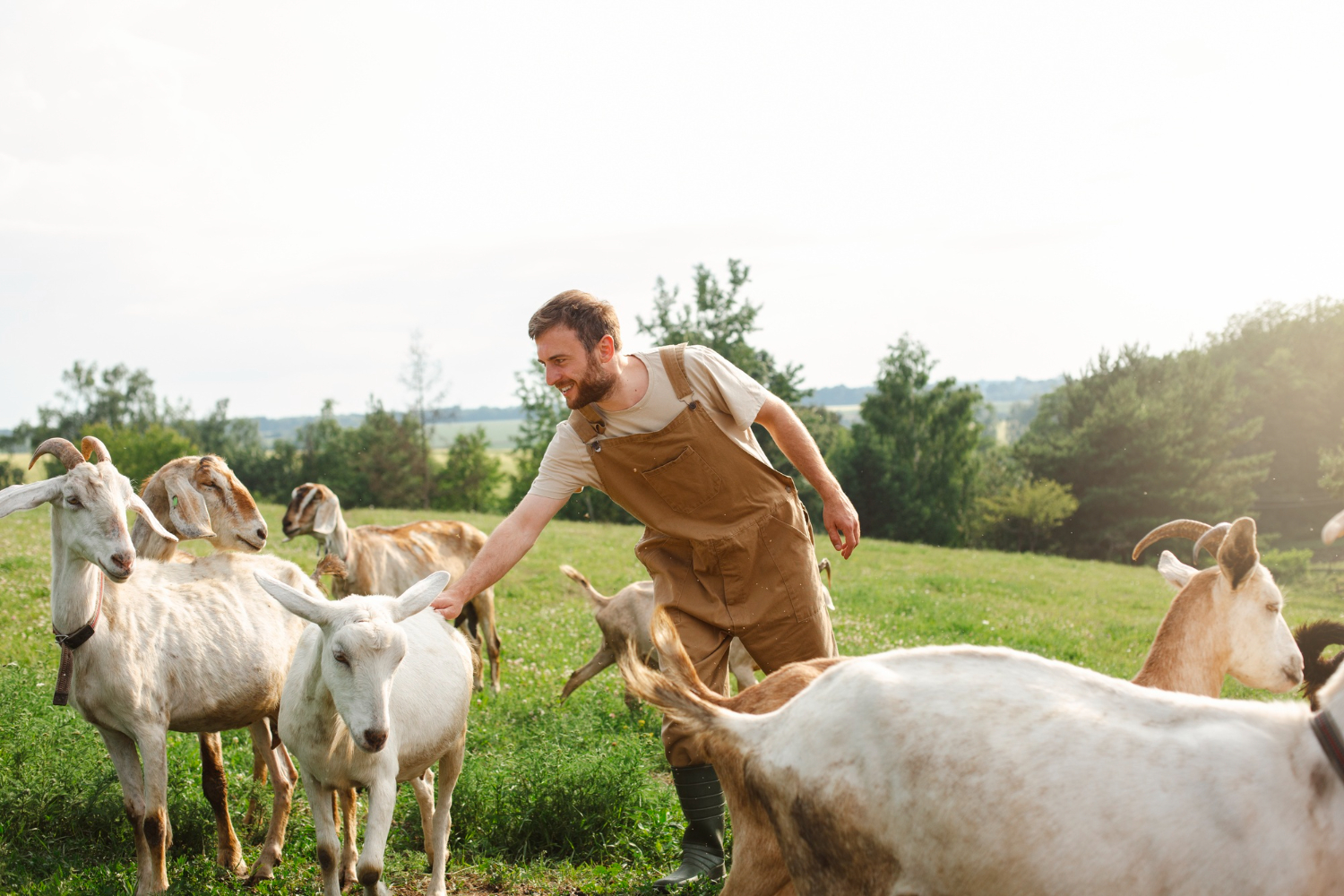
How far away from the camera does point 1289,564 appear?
28.5 metres

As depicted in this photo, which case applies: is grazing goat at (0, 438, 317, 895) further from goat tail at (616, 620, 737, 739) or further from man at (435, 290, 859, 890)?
goat tail at (616, 620, 737, 739)

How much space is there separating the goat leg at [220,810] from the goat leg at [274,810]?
0.41 feet

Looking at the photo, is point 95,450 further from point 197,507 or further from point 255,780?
point 255,780

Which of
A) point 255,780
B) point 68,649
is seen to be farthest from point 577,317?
point 255,780

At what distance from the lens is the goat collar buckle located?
6.62 feet

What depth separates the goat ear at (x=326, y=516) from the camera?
9.14m

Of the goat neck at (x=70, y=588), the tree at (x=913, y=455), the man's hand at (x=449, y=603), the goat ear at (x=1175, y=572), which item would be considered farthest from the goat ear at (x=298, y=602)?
the tree at (x=913, y=455)

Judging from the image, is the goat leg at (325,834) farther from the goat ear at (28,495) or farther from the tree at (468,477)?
the tree at (468,477)

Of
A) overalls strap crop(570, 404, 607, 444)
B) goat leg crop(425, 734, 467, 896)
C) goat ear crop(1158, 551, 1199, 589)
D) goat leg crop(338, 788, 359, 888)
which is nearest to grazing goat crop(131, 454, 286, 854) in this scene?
goat leg crop(338, 788, 359, 888)

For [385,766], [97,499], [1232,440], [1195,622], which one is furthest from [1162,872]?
[1232,440]

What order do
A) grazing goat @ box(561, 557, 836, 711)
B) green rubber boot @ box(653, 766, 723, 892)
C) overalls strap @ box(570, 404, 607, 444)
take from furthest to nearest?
grazing goat @ box(561, 557, 836, 711) < green rubber boot @ box(653, 766, 723, 892) < overalls strap @ box(570, 404, 607, 444)

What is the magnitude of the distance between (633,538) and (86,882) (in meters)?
19.2

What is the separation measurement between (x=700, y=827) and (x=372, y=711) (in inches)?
69.0

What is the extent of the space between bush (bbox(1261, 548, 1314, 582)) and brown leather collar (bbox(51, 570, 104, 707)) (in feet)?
96.3
